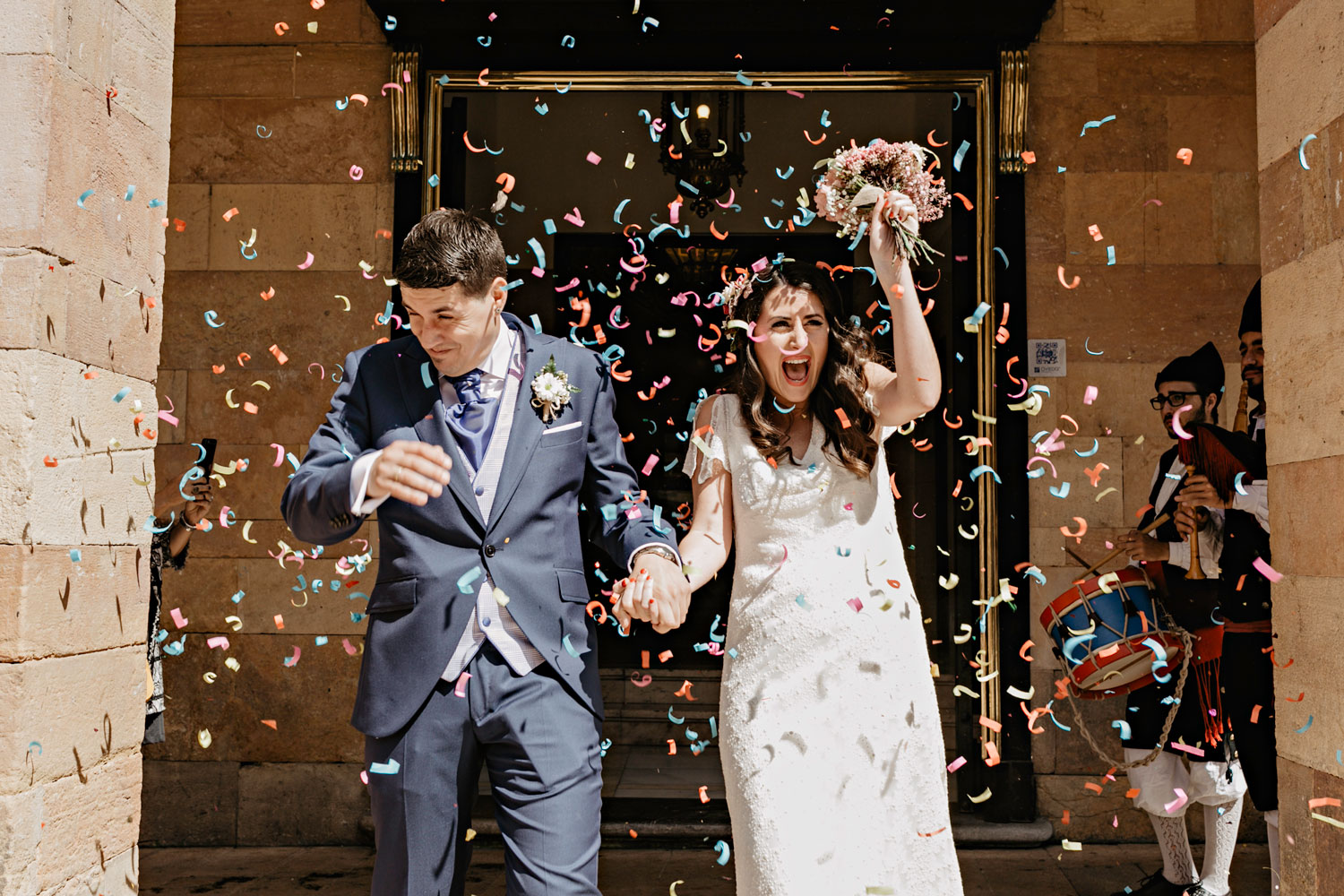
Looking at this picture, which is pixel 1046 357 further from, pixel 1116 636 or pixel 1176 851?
pixel 1176 851

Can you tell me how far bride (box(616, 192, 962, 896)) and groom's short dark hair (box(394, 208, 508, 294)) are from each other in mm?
742

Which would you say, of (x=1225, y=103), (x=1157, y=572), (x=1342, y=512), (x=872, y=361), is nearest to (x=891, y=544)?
(x=872, y=361)

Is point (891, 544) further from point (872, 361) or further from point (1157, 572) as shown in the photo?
point (1157, 572)

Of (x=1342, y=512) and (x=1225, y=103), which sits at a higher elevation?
(x=1225, y=103)

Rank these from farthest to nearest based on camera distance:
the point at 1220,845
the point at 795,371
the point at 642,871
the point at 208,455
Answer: the point at 642,871 < the point at 208,455 < the point at 1220,845 < the point at 795,371

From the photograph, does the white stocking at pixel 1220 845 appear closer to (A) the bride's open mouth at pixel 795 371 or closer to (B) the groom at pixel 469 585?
(A) the bride's open mouth at pixel 795 371

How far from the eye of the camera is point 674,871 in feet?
16.6

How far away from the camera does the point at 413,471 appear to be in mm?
2309

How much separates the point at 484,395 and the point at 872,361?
1.03 m

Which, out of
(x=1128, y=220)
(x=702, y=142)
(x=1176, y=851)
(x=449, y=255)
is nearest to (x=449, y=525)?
(x=449, y=255)

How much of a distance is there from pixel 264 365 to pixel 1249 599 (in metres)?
4.37

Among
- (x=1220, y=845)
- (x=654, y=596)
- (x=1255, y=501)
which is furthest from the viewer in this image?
(x=1220, y=845)

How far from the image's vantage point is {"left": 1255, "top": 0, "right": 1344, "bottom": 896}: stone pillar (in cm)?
267

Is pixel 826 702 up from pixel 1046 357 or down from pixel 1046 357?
down
